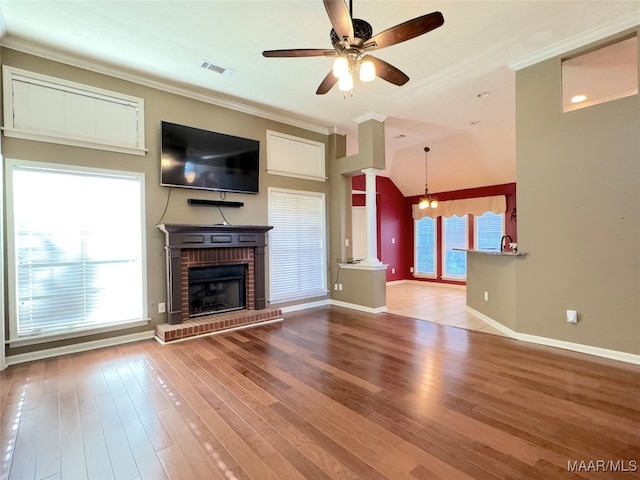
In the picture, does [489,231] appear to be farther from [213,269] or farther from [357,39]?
[357,39]

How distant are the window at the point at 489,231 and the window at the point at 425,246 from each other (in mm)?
1161

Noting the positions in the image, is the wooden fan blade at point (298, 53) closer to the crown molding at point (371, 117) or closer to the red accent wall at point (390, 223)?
the crown molding at point (371, 117)

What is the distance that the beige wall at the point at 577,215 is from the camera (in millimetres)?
2986

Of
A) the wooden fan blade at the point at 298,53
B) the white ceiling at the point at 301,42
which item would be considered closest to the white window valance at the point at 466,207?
the white ceiling at the point at 301,42

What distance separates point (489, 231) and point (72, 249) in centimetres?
834

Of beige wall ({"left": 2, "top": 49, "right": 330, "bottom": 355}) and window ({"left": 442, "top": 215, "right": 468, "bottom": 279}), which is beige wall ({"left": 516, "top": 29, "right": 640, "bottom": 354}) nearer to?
beige wall ({"left": 2, "top": 49, "right": 330, "bottom": 355})

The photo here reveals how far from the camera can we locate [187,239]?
405cm

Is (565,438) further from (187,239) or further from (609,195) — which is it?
(187,239)

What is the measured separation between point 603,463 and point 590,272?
220 centimetres

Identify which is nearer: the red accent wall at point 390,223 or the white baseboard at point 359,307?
the white baseboard at point 359,307

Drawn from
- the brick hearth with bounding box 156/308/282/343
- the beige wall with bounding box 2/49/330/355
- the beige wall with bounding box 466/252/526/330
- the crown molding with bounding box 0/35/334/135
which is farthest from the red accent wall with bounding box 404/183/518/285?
the brick hearth with bounding box 156/308/282/343

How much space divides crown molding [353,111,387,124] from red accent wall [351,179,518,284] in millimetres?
2643

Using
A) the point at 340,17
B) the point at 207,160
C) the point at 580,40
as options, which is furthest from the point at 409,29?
the point at 207,160

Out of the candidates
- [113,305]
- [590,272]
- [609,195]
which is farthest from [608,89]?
[113,305]
